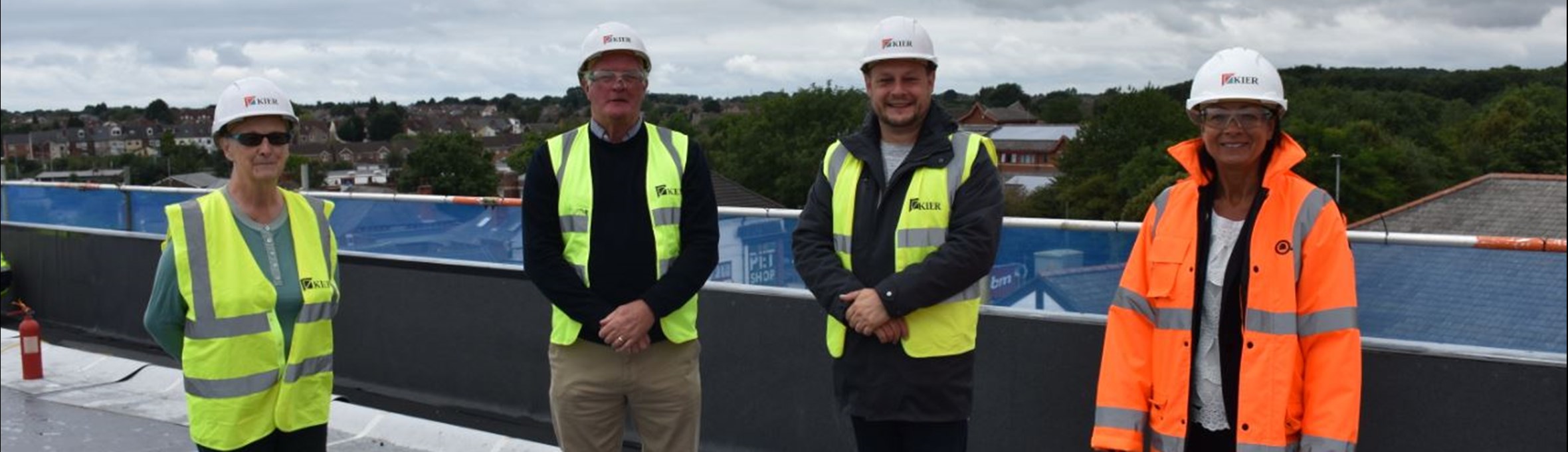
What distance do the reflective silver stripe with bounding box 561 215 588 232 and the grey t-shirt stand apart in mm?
972

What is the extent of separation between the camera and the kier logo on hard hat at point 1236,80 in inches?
120

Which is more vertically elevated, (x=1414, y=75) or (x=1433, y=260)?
(x=1414, y=75)

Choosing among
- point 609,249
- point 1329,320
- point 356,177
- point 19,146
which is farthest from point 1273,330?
point 19,146

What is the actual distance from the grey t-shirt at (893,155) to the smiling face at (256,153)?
182 centimetres

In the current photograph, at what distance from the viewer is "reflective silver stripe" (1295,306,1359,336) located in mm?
2961

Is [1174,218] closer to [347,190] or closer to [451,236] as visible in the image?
[451,236]

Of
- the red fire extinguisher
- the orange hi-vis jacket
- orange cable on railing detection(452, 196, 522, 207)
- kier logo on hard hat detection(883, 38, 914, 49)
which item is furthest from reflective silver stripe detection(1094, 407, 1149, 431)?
the red fire extinguisher

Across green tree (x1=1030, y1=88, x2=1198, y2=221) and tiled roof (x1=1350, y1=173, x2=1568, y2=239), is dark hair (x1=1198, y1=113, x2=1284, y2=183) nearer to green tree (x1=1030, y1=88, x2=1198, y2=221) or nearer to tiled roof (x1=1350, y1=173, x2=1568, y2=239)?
tiled roof (x1=1350, y1=173, x2=1568, y2=239)

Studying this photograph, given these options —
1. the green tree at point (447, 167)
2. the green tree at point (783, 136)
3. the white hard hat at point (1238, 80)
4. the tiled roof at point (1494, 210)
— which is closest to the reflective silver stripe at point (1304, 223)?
the white hard hat at point (1238, 80)

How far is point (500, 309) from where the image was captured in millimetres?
7074

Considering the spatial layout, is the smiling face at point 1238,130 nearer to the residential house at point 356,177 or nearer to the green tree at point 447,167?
the residential house at point 356,177

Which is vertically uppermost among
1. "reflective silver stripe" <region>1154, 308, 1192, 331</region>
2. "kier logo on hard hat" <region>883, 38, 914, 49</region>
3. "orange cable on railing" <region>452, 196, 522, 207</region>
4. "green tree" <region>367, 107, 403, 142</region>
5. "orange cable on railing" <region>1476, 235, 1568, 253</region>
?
"green tree" <region>367, 107, 403, 142</region>

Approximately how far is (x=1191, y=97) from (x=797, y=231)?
131cm

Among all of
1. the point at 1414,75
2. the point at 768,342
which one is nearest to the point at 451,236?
the point at 768,342
